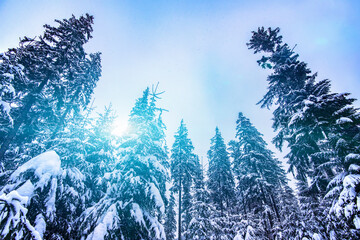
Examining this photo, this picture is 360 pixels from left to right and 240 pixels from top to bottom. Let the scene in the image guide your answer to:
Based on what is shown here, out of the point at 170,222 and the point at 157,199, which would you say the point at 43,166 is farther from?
the point at 170,222

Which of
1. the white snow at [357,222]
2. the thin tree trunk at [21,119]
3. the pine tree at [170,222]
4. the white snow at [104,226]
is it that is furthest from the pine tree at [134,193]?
the pine tree at [170,222]

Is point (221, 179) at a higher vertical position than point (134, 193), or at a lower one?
higher

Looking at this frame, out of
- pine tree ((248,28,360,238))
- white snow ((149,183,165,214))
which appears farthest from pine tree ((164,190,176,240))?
pine tree ((248,28,360,238))

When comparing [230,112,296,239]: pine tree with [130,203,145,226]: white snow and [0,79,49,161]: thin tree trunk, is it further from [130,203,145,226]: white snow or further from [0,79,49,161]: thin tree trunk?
[0,79,49,161]: thin tree trunk

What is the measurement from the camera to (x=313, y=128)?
8188 mm

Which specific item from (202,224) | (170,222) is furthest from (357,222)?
(170,222)

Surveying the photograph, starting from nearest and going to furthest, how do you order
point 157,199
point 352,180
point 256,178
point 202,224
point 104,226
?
1. point 352,180
2. point 104,226
3. point 157,199
4. point 256,178
5. point 202,224

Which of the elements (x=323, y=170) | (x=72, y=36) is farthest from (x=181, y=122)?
(x=323, y=170)

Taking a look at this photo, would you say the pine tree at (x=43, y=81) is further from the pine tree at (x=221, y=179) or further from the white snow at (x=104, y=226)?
the pine tree at (x=221, y=179)

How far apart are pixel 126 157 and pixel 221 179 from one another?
1808 centimetres

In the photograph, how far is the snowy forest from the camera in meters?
6.23

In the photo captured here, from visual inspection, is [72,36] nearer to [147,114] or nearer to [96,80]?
[96,80]

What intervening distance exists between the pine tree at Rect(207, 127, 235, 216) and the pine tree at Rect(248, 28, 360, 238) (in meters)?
A: 14.8

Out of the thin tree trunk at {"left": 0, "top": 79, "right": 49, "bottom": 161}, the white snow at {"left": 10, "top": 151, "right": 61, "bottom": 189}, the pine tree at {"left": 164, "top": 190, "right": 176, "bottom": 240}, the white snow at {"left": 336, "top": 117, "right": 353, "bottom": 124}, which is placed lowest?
the pine tree at {"left": 164, "top": 190, "right": 176, "bottom": 240}
